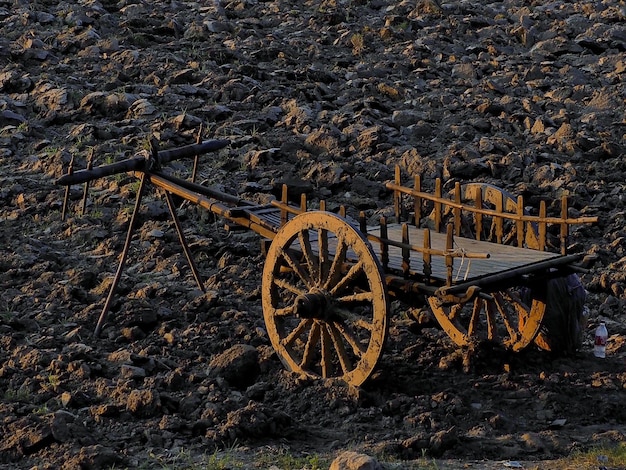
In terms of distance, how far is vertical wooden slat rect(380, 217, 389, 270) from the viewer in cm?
673

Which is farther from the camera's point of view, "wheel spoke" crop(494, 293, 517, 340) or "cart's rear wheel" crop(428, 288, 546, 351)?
"wheel spoke" crop(494, 293, 517, 340)

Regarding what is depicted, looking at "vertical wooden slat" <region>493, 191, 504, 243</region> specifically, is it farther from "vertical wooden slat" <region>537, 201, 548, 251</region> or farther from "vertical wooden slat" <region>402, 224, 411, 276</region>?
"vertical wooden slat" <region>402, 224, 411, 276</region>

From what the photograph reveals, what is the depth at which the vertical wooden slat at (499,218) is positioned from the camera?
7568mm

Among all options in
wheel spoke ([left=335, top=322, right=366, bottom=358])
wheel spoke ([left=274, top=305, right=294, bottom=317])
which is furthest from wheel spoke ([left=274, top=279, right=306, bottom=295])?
wheel spoke ([left=335, top=322, right=366, bottom=358])

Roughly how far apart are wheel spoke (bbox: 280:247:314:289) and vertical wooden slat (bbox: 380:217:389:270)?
0.51m

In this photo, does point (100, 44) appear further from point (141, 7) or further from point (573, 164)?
point (573, 164)

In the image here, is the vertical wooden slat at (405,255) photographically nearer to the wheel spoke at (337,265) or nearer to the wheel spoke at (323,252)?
the wheel spoke at (337,265)

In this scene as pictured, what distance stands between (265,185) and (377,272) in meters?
4.83

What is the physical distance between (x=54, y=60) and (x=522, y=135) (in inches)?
263

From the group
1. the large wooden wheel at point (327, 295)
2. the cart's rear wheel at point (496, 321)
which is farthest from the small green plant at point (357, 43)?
the large wooden wheel at point (327, 295)

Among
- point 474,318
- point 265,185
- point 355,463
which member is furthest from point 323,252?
point 265,185

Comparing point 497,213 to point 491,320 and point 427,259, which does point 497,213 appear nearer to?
point 427,259

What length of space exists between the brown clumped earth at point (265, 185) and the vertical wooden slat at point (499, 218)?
2.94 feet

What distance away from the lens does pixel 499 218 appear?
24.6ft
